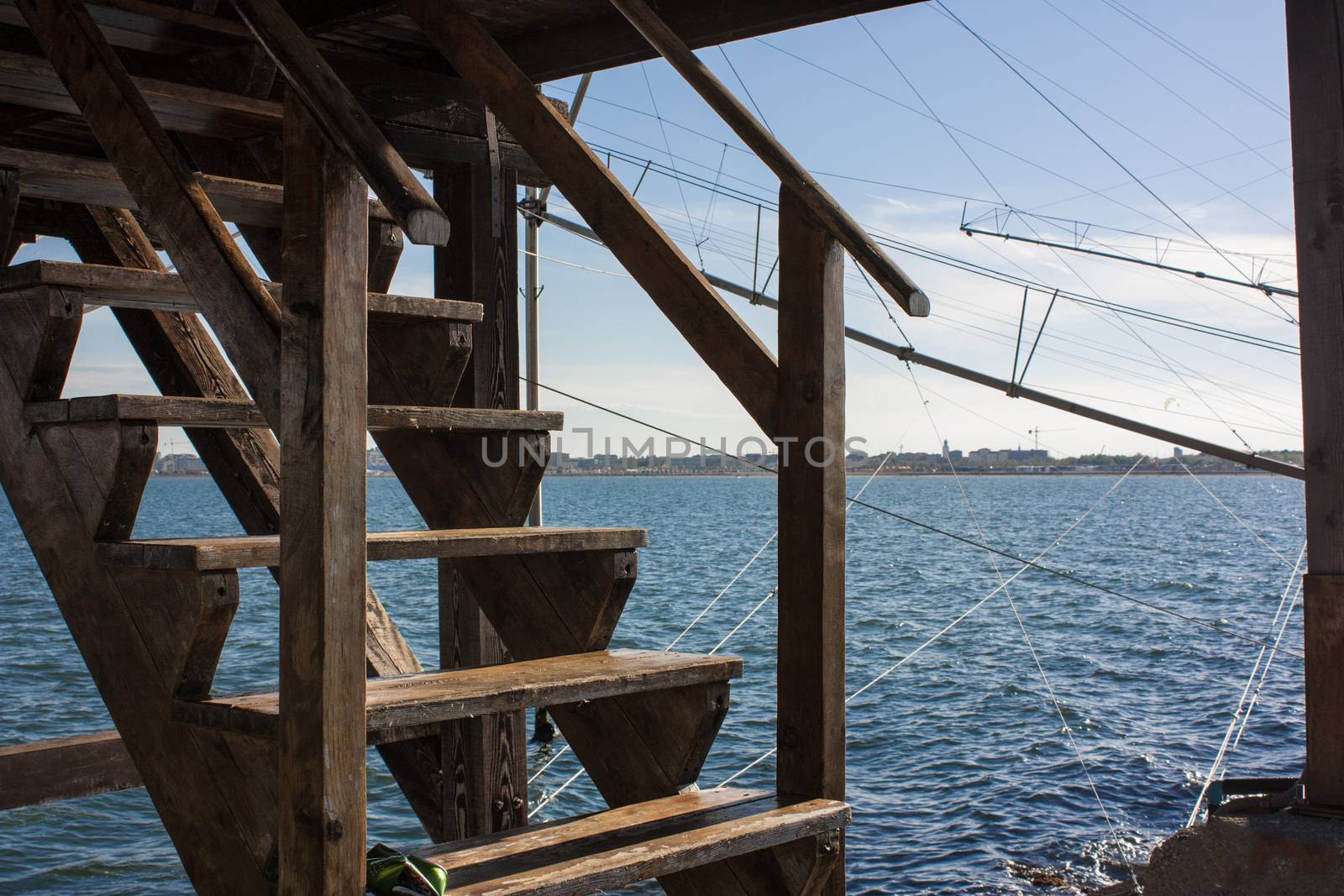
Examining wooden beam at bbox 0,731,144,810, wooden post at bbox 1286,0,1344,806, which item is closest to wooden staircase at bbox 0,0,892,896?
wooden post at bbox 1286,0,1344,806

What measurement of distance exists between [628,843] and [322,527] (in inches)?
26.6

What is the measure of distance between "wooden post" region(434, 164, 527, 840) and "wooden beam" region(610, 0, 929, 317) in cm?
136

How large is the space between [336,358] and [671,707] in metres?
0.94

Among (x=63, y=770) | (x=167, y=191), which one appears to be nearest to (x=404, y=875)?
(x=167, y=191)

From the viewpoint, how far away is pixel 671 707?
7.02ft

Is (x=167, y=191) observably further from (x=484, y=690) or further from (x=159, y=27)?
(x=159, y=27)

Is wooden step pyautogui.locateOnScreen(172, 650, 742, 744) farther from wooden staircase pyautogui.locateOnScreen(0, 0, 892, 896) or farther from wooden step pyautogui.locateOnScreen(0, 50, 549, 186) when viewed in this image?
wooden step pyautogui.locateOnScreen(0, 50, 549, 186)

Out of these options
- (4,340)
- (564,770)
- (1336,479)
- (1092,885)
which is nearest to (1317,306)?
(1336,479)

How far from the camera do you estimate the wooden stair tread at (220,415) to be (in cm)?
189

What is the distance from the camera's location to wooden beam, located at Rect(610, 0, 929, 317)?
196 centimetres

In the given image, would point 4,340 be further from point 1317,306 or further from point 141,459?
point 1317,306

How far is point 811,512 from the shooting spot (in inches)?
78.7

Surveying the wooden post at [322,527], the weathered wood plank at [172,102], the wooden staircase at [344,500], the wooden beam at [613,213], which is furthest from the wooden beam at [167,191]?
the wooden beam at [613,213]

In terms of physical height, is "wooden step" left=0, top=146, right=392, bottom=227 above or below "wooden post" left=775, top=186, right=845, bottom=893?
above
